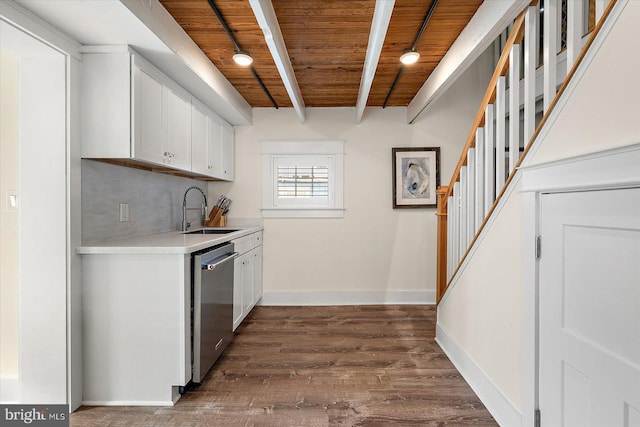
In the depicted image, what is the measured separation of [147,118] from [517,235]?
2.38 meters

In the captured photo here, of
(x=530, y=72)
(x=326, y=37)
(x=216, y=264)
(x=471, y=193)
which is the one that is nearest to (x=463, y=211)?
(x=471, y=193)

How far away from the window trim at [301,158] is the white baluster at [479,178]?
1.91 meters

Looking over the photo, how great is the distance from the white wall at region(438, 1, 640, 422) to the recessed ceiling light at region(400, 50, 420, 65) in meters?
1.37

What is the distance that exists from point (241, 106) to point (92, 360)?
2.65 metres

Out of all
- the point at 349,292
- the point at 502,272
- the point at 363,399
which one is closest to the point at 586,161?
the point at 502,272

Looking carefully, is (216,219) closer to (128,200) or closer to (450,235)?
(128,200)

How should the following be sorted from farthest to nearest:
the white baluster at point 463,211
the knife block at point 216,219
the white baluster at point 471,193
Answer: the knife block at point 216,219 → the white baluster at point 463,211 → the white baluster at point 471,193

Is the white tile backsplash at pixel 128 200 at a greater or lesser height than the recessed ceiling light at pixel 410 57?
lesser

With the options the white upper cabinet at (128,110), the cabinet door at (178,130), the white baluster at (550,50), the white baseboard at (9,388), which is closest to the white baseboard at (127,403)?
the white baseboard at (9,388)

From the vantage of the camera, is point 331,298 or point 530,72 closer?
point 530,72

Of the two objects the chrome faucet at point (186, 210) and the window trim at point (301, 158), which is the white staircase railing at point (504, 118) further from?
the chrome faucet at point (186, 210)

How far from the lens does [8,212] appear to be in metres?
1.90

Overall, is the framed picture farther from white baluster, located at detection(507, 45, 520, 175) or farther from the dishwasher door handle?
the dishwasher door handle

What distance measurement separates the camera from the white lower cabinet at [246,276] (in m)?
2.87
